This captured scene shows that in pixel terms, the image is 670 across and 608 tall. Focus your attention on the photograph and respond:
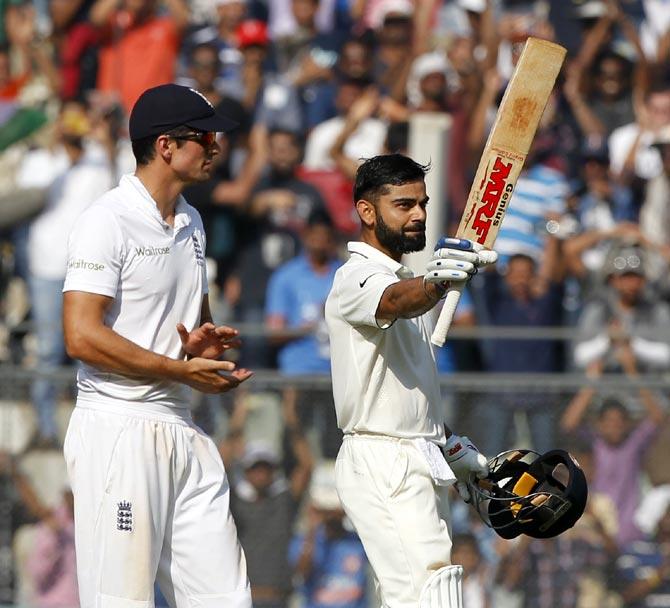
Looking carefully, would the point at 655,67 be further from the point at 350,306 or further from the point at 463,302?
the point at 350,306

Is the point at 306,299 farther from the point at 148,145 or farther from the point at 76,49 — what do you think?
the point at 148,145

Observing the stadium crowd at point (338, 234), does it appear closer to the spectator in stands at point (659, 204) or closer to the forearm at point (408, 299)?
the spectator in stands at point (659, 204)

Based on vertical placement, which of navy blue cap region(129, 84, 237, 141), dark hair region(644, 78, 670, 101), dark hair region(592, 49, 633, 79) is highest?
dark hair region(592, 49, 633, 79)

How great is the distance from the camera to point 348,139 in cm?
1010

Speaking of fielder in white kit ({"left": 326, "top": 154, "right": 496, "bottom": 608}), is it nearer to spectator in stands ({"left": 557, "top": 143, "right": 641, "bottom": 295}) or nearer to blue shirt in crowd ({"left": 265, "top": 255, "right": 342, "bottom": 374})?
blue shirt in crowd ({"left": 265, "top": 255, "right": 342, "bottom": 374})

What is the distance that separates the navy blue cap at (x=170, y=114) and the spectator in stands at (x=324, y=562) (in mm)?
3678

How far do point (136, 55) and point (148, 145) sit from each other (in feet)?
18.5

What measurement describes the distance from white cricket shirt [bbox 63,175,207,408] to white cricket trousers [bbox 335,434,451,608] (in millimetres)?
764

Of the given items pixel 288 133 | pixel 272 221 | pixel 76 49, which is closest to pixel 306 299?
pixel 272 221

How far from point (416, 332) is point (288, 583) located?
353 cm

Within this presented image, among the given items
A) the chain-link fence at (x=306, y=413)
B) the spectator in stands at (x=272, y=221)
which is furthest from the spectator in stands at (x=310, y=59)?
the chain-link fence at (x=306, y=413)

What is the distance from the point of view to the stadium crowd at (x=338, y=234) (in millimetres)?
8578

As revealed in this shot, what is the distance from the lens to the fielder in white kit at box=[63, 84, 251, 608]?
5.16 metres

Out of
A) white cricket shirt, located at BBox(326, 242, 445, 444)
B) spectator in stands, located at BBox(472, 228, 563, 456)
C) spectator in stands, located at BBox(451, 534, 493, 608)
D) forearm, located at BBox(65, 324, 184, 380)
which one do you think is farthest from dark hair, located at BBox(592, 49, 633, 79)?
forearm, located at BBox(65, 324, 184, 380)
